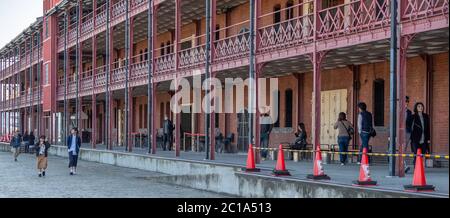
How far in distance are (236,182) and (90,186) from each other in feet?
14.9

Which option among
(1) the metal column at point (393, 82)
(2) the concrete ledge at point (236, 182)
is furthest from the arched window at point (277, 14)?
(1) the metal column at point (393, 82)

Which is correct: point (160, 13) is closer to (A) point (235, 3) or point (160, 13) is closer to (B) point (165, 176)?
(A) point (235, 3)

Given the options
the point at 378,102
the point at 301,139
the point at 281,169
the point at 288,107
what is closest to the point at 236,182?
the point at 281,169

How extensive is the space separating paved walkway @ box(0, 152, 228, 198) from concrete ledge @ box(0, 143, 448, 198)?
0.42 metres

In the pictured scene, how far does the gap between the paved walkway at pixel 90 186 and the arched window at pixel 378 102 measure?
639 cm

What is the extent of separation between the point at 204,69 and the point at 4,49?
42570 mm

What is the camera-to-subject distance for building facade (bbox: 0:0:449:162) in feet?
55.8

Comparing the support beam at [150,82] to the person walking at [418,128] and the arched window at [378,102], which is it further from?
the person walking at [418,128]

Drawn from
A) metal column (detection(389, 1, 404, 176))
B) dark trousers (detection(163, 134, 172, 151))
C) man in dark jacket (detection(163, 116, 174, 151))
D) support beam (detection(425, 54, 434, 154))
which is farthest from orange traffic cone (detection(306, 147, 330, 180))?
dark trousers (detection(163, 134, 172, 151))

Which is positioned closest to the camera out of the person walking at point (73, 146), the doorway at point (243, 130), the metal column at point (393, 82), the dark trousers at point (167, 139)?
the metal column at point (393, 82)

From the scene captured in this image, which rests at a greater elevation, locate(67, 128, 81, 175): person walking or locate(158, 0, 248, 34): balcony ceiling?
locate(158, 0, 248, 34): balcony ceiling

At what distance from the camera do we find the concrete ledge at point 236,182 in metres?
12.8

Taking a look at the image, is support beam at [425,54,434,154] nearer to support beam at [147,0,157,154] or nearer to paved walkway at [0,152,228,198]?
paved walkway at [0,152,228,198]

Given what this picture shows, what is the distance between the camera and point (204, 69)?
2475 cm
